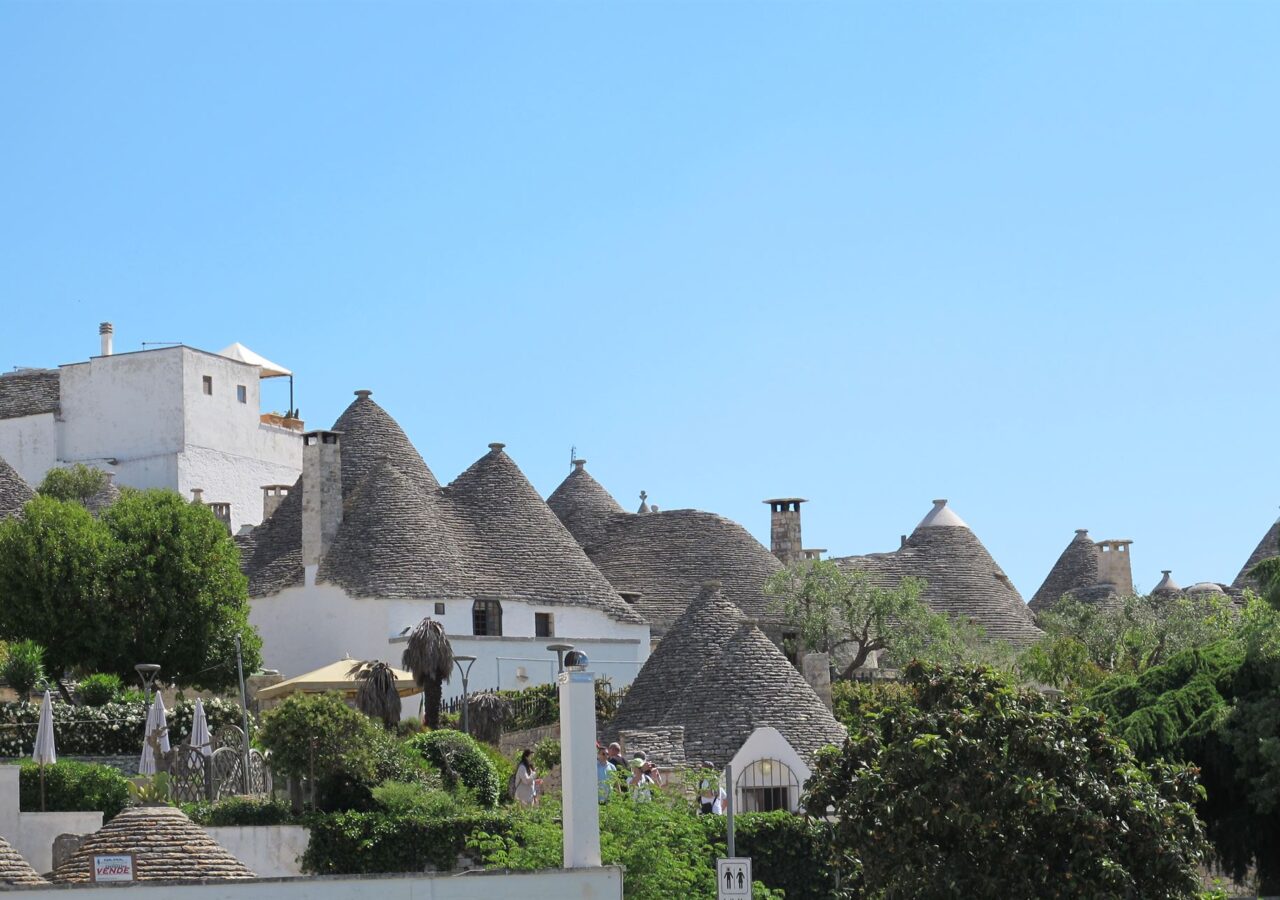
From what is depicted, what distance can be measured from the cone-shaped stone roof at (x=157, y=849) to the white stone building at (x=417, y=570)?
24345 millimetres

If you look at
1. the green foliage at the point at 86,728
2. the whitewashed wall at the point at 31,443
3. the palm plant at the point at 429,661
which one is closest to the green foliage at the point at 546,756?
the palm plant at the point at 429,661

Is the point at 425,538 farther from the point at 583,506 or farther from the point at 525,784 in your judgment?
the point at 525,784

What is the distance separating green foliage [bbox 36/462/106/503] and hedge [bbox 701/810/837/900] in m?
39.9

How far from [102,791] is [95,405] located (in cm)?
4607

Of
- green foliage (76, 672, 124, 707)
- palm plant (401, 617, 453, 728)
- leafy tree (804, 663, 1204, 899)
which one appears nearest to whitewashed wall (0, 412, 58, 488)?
palm plant (401, 617, 453, 728)

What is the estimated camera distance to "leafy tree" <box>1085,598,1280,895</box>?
37.0 metres

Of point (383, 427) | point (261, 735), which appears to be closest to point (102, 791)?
point (261, 735)

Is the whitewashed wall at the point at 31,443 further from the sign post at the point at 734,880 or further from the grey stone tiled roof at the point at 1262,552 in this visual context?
the sign post at the point at 734,880

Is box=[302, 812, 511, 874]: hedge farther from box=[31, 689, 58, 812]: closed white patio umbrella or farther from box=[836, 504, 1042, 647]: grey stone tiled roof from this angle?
box=[836, 504, 1042, 647]: grey stone tiled roof

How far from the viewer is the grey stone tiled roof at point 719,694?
39250 millimetres

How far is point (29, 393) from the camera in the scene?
3164 inches

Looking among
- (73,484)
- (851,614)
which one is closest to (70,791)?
(851,614)

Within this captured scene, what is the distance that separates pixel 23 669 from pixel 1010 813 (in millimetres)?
22978

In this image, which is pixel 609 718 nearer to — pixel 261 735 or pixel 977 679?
pixel 261 735
